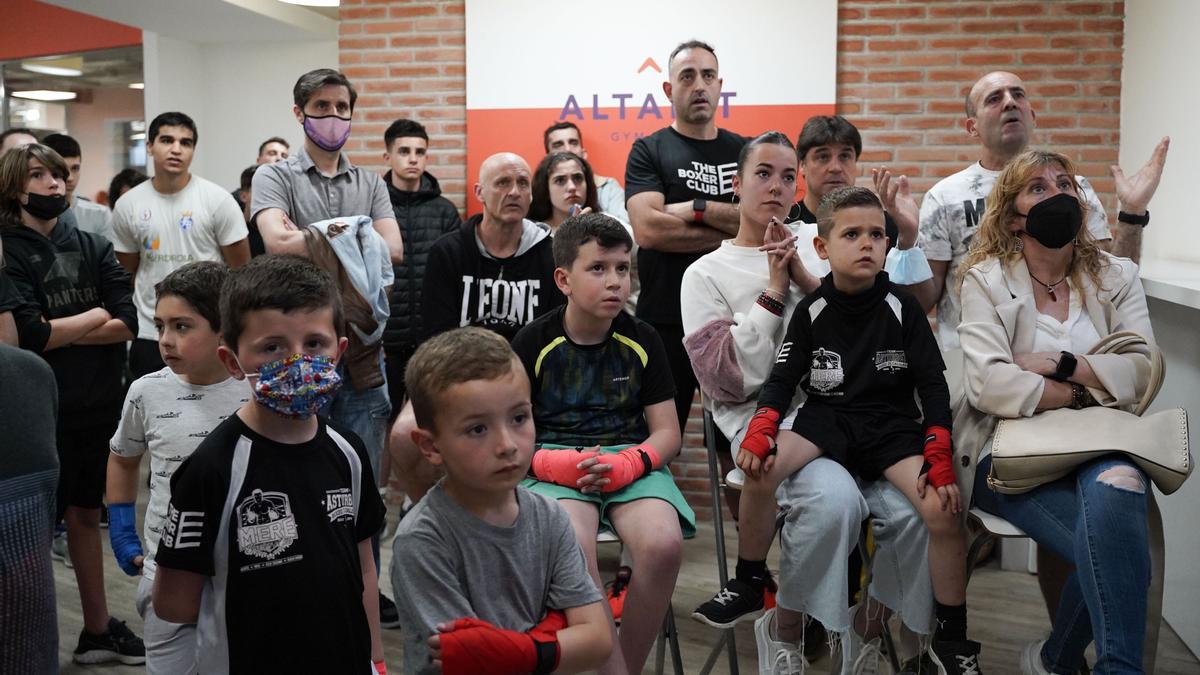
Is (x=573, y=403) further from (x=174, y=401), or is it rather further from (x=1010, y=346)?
(x=1010, y=346)

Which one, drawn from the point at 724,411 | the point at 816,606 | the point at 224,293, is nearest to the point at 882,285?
the point at 724,411

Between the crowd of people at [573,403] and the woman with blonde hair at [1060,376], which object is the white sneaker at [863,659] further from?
the woman with blonde hair at [1060,376]

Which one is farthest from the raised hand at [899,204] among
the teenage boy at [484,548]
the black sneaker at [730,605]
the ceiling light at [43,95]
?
the ceiling light at [43,95]

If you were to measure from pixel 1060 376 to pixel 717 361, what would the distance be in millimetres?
895

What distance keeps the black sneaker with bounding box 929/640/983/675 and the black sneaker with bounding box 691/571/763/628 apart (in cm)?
47

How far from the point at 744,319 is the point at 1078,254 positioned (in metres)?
0.95

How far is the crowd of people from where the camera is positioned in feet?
5.60

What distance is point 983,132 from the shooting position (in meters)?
3.50

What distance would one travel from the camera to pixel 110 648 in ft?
10.6

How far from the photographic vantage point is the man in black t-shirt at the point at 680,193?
3596mm

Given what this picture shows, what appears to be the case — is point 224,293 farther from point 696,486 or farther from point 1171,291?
point 696,486

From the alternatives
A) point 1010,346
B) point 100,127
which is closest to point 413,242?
point 1010,346

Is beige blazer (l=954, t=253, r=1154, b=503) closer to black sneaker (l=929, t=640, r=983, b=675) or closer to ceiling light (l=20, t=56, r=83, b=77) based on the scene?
black sneaker (l=929, t=640, r=983, b=675)

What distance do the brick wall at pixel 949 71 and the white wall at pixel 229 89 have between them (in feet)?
6.70
